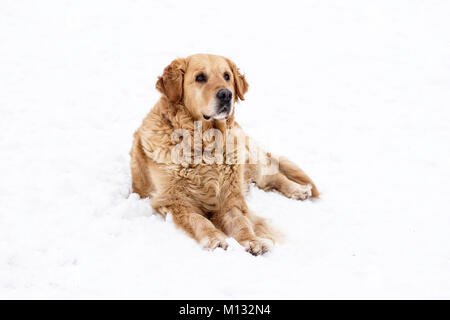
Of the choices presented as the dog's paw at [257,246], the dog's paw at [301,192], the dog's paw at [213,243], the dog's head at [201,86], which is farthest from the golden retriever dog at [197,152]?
the dog's paw at [301,192]

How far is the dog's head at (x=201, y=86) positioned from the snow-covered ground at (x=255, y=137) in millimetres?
1044

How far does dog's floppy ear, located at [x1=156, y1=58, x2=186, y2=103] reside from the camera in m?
3.50

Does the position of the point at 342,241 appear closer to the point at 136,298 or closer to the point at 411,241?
the point at 411,241

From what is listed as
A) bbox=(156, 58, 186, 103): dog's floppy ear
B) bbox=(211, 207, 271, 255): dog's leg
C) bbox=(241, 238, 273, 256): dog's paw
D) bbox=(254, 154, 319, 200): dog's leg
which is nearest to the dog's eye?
bbox=(156, 58, 186, 103): dog's floppy ear

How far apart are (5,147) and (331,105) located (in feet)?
17.4

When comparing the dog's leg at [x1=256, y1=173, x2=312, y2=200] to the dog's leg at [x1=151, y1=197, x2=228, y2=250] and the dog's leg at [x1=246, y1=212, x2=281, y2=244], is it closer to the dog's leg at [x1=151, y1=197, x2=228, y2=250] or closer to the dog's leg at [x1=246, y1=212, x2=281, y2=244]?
the dog's leg at [x1=246, y1=212, x2=281, y2=244]

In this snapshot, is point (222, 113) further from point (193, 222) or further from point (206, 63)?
point (193, 222)

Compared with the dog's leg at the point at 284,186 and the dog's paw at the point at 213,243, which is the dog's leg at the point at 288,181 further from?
the dog's paw at the point at 213,243

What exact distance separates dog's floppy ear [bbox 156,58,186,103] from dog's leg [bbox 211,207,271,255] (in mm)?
1144

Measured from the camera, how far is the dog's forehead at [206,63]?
139 inches

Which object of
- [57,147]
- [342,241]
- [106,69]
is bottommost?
[342,241]

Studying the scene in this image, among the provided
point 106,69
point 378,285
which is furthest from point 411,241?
point 106,69

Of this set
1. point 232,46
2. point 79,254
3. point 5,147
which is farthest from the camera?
point 232,46

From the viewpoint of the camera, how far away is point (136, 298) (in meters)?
2.38
